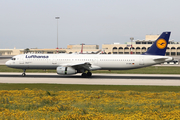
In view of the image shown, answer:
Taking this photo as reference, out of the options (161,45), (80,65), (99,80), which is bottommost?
(99,80)

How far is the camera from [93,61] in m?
41.4

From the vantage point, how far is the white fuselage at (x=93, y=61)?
41.1 meters

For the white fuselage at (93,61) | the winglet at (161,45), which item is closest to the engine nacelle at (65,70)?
the white fuselage at (93,61)

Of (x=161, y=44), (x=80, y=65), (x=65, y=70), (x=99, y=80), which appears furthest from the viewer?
(x=161, y=44)

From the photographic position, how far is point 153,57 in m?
41.2

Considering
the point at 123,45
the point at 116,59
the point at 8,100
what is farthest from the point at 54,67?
the point at 123,45

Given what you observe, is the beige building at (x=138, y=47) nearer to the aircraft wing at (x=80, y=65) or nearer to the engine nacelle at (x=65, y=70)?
the aircraft wing at (x=80, y=65)

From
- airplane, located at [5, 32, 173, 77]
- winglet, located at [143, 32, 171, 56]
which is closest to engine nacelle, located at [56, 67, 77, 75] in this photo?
airplane, located at [5, 32, 173, 77]

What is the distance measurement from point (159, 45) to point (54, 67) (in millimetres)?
19157

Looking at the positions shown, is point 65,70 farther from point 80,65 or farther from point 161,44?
point 161,44

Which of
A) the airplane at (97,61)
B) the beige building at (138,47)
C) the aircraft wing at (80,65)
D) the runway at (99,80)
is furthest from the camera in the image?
the beige building at (138,47)

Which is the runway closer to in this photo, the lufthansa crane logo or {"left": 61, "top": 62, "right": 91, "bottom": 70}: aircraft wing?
{"left": 61, "top": 62, "right": 91, "bottom": 70}: aircraft wing

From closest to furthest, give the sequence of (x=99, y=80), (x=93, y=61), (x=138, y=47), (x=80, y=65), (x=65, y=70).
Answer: (x=99, y=80), (x=65, y=70), (x=80, y=65), (x=93, y=61), (x=138, y=47)

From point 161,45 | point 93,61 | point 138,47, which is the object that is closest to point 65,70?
point 93,61
